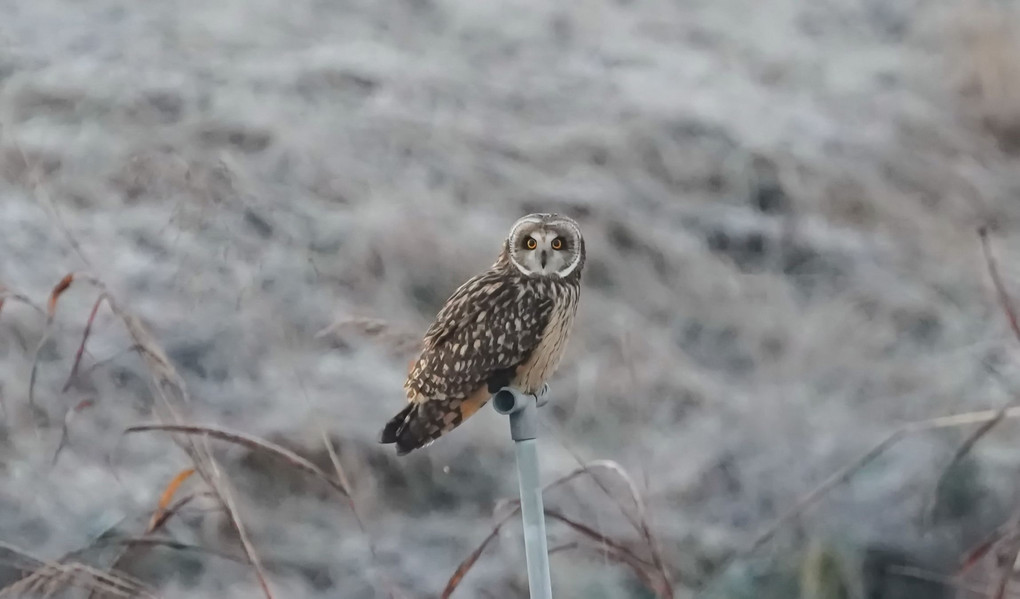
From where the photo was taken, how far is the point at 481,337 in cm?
109

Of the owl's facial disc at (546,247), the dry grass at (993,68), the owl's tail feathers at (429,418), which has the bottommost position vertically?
the owl's tail feathers at (429,418)

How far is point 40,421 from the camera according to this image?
4.45 ft

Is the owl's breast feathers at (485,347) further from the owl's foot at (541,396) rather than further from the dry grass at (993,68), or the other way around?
the dry grass at (993,68)

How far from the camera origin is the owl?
3.54ft

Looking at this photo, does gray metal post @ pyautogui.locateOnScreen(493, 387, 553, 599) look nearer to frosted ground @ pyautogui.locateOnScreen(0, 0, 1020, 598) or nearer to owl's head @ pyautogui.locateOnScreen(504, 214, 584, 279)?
owl's head @ pyautogui.locateOnScreen(504, 214, 584, 279)

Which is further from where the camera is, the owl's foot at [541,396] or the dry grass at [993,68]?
the dry grass at [993,68]

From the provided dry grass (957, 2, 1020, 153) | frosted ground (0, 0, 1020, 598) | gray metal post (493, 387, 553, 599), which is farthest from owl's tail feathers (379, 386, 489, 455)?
dry grass (957, 2, 1020, 153)

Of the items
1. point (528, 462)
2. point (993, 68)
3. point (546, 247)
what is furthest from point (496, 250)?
point (993, 68)

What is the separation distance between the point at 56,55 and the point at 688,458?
115 cm

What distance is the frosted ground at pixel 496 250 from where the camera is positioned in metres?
1.36

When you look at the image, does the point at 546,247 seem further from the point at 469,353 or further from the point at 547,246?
the point at 469,353

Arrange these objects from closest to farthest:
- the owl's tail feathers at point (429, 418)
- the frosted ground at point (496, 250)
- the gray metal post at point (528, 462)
Answer: the gray metal post at point (528, 462)
the owl's tail feathers at point (429, 418)
the frosted ground at point (496, 250)

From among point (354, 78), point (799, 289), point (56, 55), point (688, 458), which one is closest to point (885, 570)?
point (688, 458)

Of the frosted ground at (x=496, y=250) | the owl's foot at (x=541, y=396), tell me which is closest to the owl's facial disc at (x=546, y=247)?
the owl's foot at (x=541, y=396)
